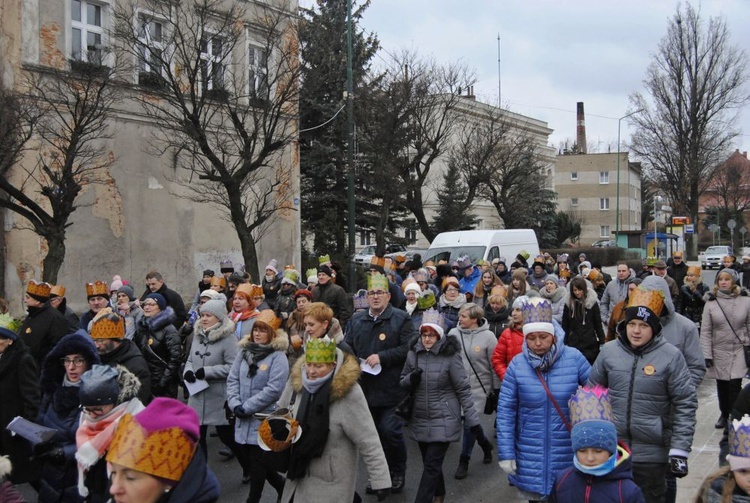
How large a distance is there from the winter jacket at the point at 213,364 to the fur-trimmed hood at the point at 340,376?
2.14 metres

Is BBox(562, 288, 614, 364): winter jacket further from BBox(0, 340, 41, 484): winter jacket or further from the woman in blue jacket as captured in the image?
BBox(0, 340, 41, 484): winter jacket

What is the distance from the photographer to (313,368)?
480cm

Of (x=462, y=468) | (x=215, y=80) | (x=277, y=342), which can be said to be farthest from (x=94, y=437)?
(x=215, y=80)

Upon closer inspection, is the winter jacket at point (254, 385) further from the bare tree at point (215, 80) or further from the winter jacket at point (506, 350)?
the bare tree at point (215, 80)

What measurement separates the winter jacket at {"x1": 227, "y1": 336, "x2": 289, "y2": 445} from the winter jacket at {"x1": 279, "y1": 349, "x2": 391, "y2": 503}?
1.44 meters

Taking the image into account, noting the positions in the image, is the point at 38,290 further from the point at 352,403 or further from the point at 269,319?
the point at 352,403

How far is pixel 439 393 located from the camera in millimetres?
Answer: 6273

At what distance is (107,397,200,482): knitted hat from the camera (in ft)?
9.41

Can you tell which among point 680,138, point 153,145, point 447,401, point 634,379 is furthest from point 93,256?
point 680,138

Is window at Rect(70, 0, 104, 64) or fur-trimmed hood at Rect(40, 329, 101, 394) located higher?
window at Rect(70, 0, 104, 64)

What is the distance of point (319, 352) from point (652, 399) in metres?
2.28

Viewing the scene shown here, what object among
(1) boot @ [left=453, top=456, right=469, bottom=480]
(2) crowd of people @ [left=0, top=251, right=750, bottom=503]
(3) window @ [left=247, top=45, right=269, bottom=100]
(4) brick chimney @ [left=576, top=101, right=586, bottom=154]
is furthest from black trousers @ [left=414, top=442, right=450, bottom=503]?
(4) brick chimney @ [left=576, top=101, right=586, bottom=154]

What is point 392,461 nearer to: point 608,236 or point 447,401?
point 447,401

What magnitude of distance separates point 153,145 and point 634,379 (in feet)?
61.6
